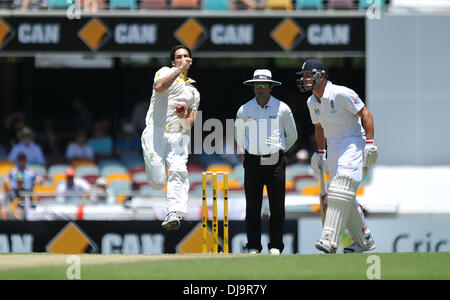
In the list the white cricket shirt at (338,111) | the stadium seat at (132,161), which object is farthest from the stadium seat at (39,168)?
the white cricket shirt at (338,111)

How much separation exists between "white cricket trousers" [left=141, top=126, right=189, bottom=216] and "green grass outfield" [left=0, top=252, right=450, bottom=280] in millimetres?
801

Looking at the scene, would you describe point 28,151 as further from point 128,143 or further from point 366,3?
point 366,3

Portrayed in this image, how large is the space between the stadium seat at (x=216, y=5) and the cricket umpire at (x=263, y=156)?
7.65m

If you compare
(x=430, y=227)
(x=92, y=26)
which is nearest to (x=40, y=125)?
(x=92, y=26)

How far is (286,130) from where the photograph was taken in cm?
962

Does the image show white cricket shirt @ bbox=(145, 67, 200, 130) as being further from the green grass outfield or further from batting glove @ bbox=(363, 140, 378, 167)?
batting glove @ bbox=(363, 140, 378, 167)

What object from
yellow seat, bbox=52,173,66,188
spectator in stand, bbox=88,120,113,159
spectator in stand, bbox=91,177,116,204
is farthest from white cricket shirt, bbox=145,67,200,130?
spectator in stand, bbox=88,120,113,159

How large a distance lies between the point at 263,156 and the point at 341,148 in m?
0.99

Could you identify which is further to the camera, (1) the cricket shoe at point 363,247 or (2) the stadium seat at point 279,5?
(2) the stadium seat at point 279,5

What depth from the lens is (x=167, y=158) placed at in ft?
29.8

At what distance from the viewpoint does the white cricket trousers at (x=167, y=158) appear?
8.98 meters

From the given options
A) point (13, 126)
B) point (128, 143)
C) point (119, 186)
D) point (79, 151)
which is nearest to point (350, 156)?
point (119, 186)

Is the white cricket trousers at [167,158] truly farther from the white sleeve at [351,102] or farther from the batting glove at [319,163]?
the white sleeve at [351,102]
